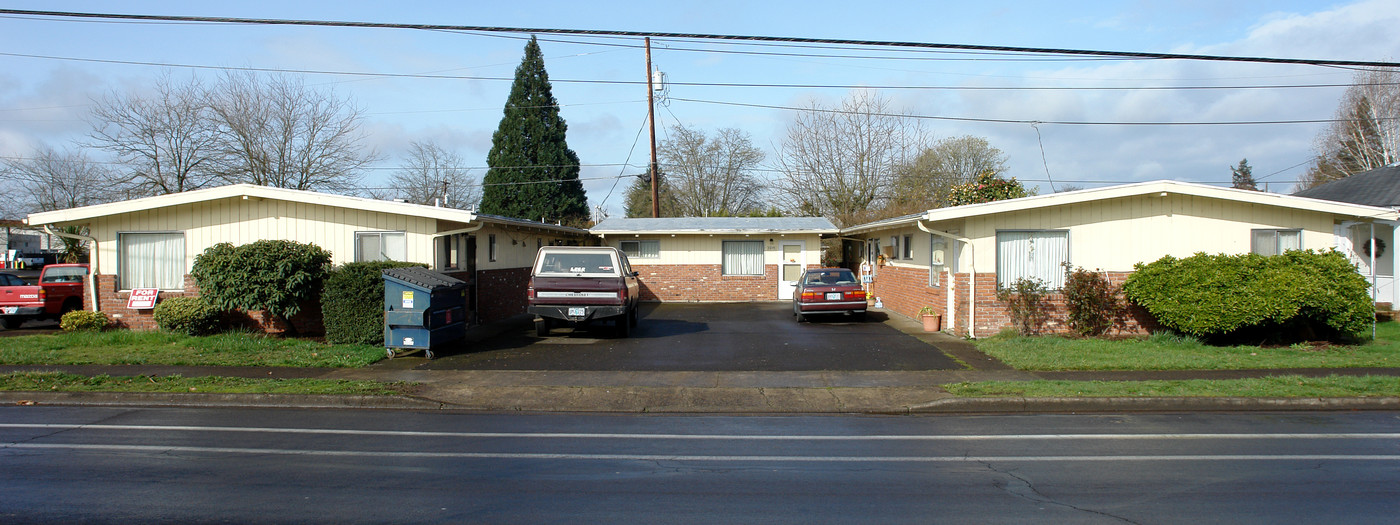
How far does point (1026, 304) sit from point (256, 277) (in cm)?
1455

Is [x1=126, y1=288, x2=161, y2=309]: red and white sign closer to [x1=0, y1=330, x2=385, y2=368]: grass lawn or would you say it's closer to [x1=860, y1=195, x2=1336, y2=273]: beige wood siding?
[x1=0, y1=330, x2=385, y2=368]: grass lawn

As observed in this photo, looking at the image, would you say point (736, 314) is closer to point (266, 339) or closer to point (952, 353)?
point (952, 353)

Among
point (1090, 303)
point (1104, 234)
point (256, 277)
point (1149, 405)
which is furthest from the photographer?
point (1104, 234)

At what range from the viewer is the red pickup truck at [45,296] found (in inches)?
703

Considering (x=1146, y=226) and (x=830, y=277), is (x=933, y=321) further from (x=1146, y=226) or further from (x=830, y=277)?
(x=1146, y=226)

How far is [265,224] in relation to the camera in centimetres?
1616

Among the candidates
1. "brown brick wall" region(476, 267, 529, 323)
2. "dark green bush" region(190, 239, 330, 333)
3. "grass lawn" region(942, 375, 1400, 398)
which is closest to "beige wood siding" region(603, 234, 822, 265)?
"brown brick wall" region(476, 267, 529, 323)

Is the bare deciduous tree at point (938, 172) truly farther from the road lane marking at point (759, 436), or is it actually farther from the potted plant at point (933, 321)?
the road lane marking at point (759, 436)

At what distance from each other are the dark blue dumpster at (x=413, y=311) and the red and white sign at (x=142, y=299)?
6.53 meters

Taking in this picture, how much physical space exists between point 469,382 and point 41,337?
1035 centimetres

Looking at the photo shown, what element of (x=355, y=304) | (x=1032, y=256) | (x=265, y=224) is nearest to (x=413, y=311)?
(x=355, y=304)

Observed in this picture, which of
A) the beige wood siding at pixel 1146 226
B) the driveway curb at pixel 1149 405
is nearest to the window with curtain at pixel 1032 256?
the beige wood siding at pixel 1146 226

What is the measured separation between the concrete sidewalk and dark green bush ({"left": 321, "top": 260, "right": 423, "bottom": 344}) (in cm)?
196

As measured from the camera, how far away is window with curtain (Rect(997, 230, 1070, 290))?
51.2 ft
